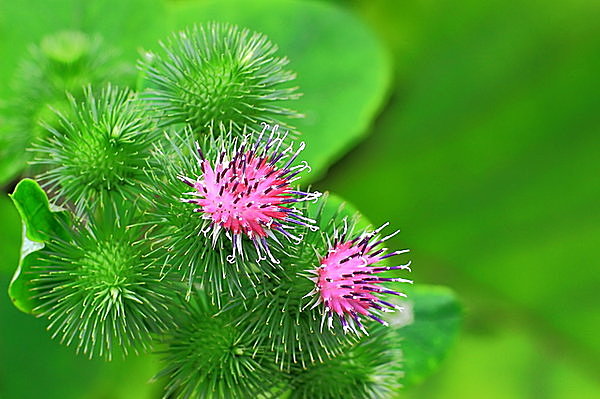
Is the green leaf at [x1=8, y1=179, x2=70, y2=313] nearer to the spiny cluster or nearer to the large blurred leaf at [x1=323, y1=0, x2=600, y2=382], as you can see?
the spiny cluster

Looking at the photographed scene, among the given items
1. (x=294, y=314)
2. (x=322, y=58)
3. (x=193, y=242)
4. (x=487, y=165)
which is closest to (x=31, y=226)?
(x=193, y=242)

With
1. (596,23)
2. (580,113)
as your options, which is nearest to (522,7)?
(596,23)

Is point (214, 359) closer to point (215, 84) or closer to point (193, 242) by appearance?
point (193, 242)

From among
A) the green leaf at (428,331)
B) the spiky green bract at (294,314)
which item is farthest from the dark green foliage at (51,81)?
the green leaf at (428,331)

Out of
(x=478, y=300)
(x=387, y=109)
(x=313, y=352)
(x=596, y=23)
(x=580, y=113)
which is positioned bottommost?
(x=313, y=352)

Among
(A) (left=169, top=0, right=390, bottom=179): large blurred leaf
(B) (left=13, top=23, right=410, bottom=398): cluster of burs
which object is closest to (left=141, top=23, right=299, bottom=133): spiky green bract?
(B) (left=13, top=23, right=410, bottom=398): cluster of burs

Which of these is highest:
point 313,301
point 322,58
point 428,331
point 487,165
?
point 487,165

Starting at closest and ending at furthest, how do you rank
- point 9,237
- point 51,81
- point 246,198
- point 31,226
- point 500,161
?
point 246,198, point 31,226, point 51,81, point 9,237, point 500,161

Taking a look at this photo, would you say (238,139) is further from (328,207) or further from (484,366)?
(484,366)
